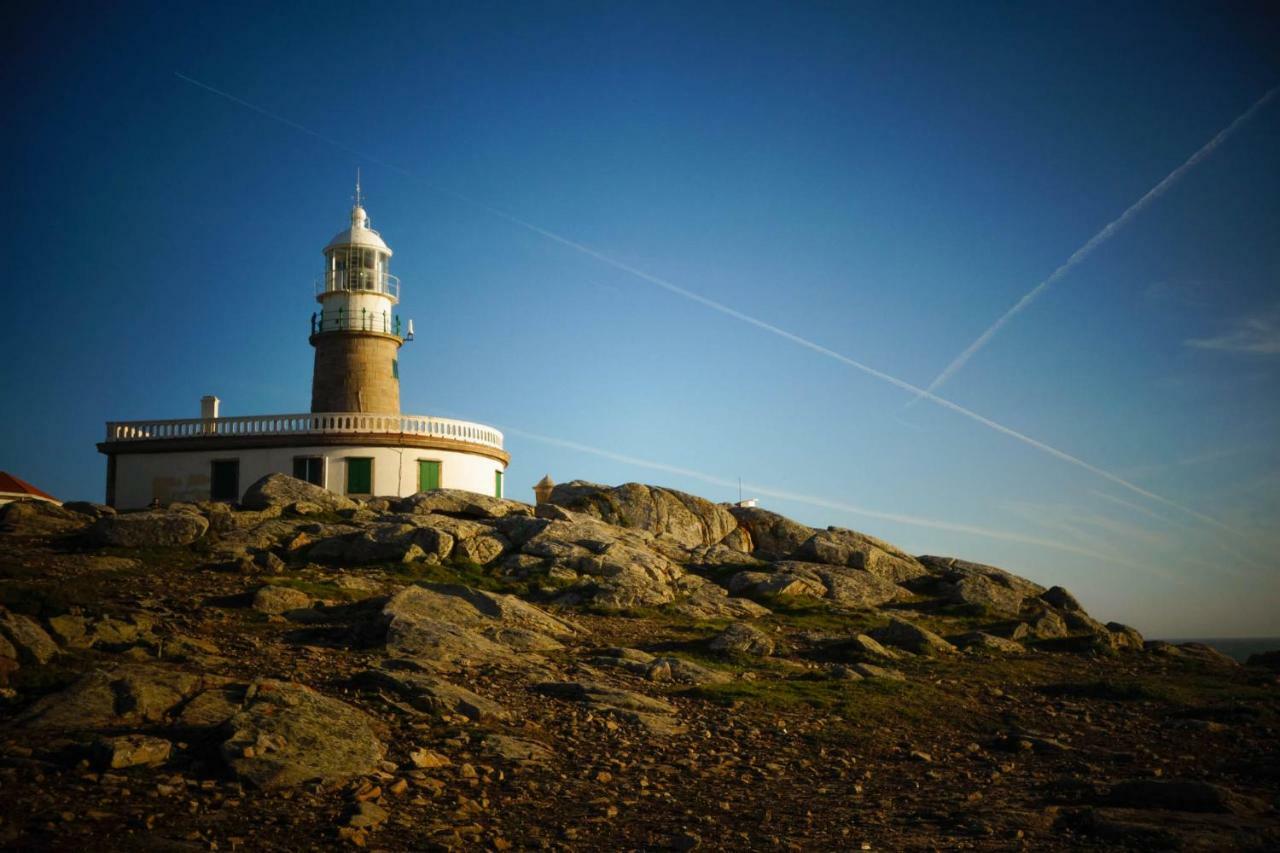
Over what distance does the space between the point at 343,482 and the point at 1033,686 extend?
108ft

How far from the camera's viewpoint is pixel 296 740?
1059cm

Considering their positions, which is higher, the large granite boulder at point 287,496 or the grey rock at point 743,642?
the large granite boulder at point 287,496

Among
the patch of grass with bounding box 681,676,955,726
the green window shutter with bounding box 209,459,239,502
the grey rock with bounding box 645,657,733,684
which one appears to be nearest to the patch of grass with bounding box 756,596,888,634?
the patch of grass with bounding box 681,676,955,726

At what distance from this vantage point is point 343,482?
4319 cm

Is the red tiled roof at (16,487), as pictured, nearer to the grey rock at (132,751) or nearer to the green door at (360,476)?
the green door at (360,476)

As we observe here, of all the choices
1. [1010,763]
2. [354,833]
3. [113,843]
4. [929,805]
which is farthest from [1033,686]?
[113,843]

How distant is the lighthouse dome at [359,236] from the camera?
51781 mm

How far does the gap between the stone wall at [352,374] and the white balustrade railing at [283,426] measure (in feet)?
16.2

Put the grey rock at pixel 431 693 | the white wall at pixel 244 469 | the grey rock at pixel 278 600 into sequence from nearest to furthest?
the grey rock at pixel 431 693, the grey rock at pixel 278 600, the white wall at pixel 244 469

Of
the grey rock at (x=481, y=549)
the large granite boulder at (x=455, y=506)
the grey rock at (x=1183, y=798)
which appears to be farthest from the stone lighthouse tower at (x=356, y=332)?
the grey rock at (x=1183, y=798)

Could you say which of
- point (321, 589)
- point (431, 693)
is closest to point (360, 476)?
point (321, 589)

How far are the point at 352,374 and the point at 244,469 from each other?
338 inches

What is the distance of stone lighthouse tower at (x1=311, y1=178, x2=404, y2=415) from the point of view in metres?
49.3

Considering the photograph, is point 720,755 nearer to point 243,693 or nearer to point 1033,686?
point 243,693
